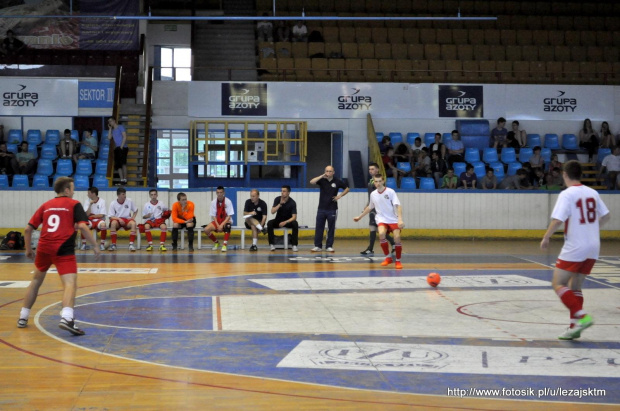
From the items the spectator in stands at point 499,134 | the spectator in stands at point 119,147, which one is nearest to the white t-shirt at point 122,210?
the spectator in stands at point 119,147

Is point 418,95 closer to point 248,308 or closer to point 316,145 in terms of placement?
point 316,145

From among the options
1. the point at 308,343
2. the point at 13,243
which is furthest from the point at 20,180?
the point at 308,343

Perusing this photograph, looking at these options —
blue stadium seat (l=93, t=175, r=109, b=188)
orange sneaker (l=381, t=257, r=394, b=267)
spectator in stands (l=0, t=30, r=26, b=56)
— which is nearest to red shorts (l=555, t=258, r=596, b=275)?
orange sneaker (l=381, t=257, r=394, b=267)

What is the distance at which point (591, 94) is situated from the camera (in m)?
30.3

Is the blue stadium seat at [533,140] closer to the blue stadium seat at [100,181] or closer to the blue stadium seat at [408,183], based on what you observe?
the blue stadium seat at [408,183]

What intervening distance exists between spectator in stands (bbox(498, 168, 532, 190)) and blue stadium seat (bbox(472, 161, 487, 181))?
1.06m

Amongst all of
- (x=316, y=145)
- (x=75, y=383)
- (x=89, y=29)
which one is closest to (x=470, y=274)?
(x=75, y=383)

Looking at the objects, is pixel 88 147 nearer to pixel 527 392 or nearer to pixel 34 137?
pixel 34 137

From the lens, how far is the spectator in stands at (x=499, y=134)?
2894cm

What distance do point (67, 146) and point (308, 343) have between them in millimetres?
20172

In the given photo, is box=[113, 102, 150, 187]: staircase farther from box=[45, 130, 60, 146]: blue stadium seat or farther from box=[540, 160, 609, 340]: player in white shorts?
box=[540, 160, 609, 340]: player in white shorts

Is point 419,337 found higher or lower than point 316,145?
lower

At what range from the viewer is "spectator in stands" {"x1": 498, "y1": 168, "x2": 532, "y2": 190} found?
2678cm

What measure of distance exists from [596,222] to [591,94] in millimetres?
22582
